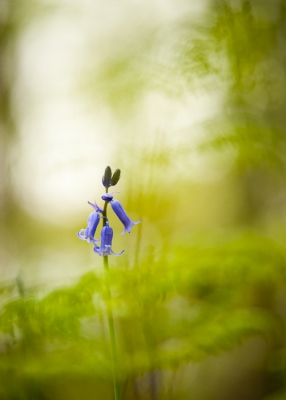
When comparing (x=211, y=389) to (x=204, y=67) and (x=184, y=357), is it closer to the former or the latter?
(x=184, y=357)

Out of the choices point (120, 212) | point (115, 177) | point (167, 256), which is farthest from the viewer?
point (167, 256)

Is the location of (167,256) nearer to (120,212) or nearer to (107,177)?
(120,212)

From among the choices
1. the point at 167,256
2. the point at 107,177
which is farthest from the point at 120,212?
the point at 167,256

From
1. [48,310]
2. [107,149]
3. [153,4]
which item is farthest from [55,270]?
[153,4]

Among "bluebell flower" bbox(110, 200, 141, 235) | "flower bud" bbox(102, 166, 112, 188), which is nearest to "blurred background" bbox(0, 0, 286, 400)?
"bluebell flower" bbox(110, 200, 141, 235)

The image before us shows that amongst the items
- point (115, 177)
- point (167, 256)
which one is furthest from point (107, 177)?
point (167, 256)

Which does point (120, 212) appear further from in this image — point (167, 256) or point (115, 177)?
point (167, 256)

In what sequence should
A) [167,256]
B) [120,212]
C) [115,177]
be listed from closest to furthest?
1. [115,177]
2. [120,212]
3. [167,256]

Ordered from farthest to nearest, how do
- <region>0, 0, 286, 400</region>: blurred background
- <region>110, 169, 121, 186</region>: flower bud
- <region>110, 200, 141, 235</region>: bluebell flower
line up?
1. <region>0, 0, 286, 400</region>: blurred background
2. <region>110, 200, 141, 235</region>: bluebell flower
3. <region>110, 169, 121, 186</region>: flower bud

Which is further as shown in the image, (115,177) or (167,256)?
(167,256)

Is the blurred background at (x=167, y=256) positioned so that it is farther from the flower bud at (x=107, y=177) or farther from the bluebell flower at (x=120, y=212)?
the flower bud at (x=107, y=177)

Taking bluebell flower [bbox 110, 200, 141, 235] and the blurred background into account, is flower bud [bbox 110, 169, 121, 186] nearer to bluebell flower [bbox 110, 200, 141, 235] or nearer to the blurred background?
bluebell flower [bbox 110, 200, 141, 235]
